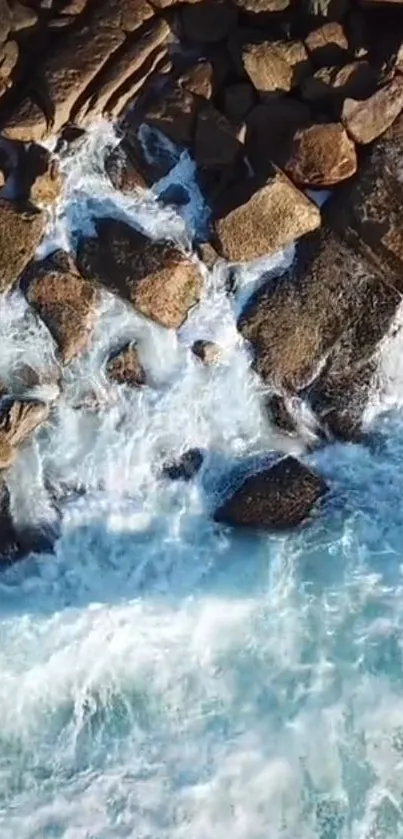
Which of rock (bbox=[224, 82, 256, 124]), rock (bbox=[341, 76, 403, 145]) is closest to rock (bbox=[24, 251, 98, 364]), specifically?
rock (bbox=[224, 82, 256, 124])

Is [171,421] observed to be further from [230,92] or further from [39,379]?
[230,92]

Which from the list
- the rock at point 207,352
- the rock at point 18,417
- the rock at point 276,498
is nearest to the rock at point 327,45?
the rock at point 207,352

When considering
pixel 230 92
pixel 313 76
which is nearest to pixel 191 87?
pixel 230 92

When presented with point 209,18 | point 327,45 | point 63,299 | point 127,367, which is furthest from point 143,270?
point 327,45

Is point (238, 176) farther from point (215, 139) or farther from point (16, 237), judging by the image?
point (16, 237)

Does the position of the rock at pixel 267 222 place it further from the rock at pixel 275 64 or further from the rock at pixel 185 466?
the rock at pixel 185 466
